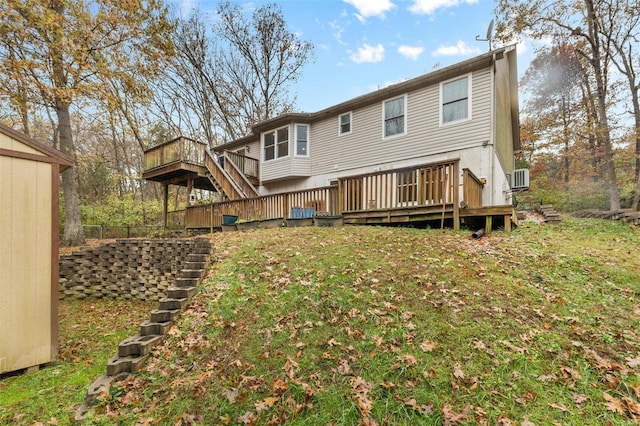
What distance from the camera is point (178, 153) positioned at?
13.2 m

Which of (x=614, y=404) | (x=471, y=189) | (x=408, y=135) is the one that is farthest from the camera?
(x=408, y=135)

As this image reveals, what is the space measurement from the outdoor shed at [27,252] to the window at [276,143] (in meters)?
9.93

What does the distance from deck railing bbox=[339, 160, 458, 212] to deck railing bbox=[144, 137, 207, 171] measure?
818 centimetres

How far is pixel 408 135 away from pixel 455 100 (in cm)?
184

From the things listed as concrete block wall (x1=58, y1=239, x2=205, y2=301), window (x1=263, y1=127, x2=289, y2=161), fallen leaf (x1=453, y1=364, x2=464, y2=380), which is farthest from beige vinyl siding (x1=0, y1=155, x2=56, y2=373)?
window (x1=263, y1=127, x2=289, y2=161)

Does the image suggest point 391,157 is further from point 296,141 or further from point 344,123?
point 296,141

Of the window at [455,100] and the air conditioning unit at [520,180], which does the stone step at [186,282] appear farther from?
the air conditioning unit at [520,180]

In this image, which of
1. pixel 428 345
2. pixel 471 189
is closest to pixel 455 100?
pixel 471 189

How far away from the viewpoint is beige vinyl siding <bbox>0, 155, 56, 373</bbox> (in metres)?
3.90

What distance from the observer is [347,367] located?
9.99ft

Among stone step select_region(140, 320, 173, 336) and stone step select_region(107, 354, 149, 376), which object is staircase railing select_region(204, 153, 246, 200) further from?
stone step select_region(107, 354, 149, 376)

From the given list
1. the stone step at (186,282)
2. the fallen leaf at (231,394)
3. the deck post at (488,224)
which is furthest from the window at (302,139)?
the fallen leaf at (231,394)

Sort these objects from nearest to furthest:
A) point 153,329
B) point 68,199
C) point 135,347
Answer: point 135,347 < point 153,329 < point 68,199

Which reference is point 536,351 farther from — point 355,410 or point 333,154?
point 333,154
